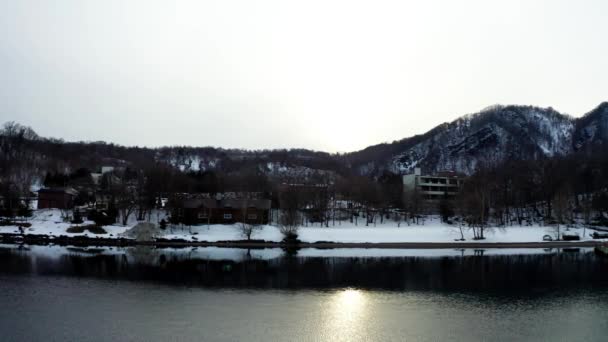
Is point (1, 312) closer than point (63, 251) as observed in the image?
Yes

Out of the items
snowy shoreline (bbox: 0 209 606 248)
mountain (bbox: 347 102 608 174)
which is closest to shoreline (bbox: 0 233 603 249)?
snowy shoreline (bbox: 0 209 606 248)

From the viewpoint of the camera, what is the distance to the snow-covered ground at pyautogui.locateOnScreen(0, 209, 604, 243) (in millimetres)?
54344

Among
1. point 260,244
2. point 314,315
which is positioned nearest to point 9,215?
point 260,244

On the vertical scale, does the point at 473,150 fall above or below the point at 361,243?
above

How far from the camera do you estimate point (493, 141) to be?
177375 mm

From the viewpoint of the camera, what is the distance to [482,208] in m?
57.0

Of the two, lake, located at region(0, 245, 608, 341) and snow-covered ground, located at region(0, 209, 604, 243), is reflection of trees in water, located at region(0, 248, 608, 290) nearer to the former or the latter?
lake, located at region(0, 245, 608, 341)

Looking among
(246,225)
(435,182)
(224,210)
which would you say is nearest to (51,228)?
(224,210)

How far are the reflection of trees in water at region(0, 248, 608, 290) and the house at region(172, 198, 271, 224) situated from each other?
63.3 ft

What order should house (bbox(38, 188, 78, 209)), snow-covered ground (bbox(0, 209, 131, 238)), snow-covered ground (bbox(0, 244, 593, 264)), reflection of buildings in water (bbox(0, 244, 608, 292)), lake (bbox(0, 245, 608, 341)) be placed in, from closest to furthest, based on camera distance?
1. lake (bbox(0, 245, 608, 341))
2. reflection of buildings in water (bbox(0, 244, 608, 292))
3. snow-covered ground (bbox(0, 244, 593, 264))
4. snow-covered ground (bbox(0, 209, 131, 238))
5. house (bbox(38, 188, 78, 209))

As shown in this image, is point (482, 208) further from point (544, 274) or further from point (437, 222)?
point (544, 274)

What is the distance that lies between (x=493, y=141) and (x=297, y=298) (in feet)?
557

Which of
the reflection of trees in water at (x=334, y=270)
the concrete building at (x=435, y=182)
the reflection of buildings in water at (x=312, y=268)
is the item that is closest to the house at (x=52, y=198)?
the reflection of buildings in water at (x=312, y=268)

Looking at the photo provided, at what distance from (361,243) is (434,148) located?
138927 millimetres
